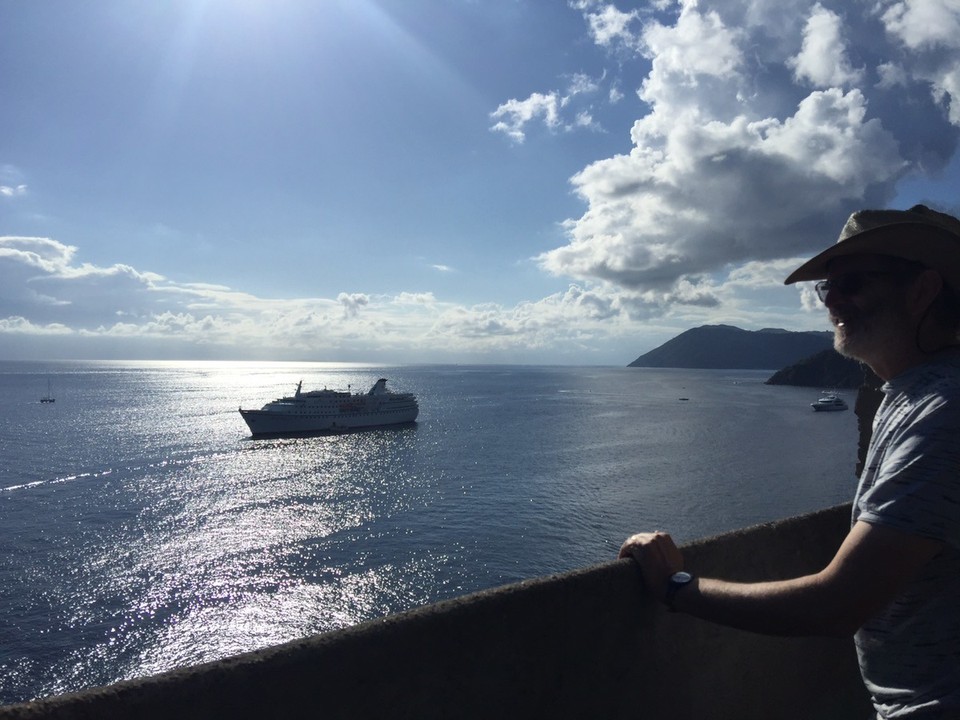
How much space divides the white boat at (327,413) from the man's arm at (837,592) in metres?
68.6

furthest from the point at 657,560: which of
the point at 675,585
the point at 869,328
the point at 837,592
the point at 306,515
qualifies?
the point at 306,515

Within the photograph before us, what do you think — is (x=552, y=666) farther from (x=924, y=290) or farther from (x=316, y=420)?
(x=316, y=420)

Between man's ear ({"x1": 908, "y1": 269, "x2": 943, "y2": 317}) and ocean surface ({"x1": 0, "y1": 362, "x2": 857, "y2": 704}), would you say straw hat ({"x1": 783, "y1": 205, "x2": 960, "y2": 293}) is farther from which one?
ocean surface ({"x1": 0, "y1": 362, "x2": 857, "y2": 704})

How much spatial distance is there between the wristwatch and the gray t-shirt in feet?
1.66

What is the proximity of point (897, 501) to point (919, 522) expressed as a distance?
63 mm

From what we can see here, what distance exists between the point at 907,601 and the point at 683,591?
24.6 inches

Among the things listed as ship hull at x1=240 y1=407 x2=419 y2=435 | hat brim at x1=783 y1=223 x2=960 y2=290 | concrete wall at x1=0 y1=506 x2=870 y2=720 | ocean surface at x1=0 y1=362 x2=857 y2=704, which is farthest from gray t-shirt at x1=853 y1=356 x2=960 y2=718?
ship hull at x1=240 y1=407 x2=419 y2=435

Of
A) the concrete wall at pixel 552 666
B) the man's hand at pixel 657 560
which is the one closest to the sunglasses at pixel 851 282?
the man's hand at pixel 657 560

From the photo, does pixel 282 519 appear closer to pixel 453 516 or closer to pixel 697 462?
pixel 453 516

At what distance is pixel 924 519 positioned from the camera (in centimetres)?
147

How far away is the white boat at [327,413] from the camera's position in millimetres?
66625

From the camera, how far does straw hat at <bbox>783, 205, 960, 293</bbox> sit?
5.87 ft

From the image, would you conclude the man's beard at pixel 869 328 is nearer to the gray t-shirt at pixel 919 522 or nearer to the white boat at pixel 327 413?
the gray t-shirt at pixel 919 522

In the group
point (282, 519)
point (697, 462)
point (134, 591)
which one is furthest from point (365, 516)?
point (697, 462)
